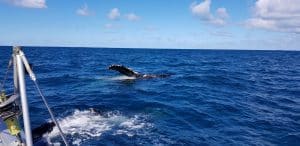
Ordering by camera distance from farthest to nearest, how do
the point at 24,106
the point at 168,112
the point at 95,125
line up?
the point at 168,112 → the point at 95,125 → the point at 24,106

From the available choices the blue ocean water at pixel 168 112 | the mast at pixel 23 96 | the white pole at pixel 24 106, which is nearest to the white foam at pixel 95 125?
the blue ocean water at pixel 168 112

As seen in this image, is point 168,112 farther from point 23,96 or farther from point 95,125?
point 23,96

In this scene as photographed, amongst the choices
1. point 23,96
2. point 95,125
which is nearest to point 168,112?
point 95,125

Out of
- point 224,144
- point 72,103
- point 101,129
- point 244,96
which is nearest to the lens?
point 224,144

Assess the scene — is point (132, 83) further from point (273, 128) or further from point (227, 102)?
point (273, 128)

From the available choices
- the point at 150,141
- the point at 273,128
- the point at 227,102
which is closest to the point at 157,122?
the point at 150,141

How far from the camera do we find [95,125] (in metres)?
22.3

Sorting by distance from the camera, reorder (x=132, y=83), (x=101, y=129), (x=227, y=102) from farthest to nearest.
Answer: (x=132, y=83), (x=227, y=102), (x=101, y=129)

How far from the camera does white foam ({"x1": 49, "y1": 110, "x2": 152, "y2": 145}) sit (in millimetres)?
20375

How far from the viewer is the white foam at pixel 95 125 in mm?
20375

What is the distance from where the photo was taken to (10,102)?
8.72 m

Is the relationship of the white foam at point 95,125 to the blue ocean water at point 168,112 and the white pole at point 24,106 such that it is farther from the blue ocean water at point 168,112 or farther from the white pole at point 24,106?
the white pole at point 24,106

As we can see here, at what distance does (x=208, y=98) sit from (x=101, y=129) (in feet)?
54.0

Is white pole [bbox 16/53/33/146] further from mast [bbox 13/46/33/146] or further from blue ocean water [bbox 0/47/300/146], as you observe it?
blue ocean water [bbox 0/47/300/146]
